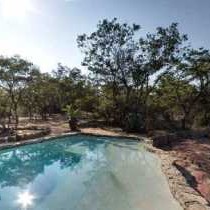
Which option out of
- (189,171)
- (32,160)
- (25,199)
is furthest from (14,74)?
(189,171)

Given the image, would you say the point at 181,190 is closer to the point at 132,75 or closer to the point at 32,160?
the point at 32,160

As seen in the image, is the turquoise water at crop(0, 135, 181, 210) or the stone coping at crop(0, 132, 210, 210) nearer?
the stone coping at crop(0, 132, 210, 210)

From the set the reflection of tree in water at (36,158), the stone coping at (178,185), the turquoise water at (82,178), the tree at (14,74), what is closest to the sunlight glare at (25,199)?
the turquoise water at (82,178)

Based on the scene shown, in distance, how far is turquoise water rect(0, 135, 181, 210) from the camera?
7.79 metres

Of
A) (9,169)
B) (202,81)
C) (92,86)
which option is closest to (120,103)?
(92,86)

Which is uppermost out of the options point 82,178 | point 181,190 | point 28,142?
point 28,142

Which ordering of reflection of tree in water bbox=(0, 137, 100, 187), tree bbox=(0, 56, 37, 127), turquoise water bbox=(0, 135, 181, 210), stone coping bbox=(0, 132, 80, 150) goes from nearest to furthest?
1. turquoise water bbox=(0, 135, 181, 210)
2. reflection of tree in water bbox=(0, 137, 100, 187)
3. stone coping bbox=(0, 132, 80, 150)
4. tree bbox=(0, 56, 37, 127)

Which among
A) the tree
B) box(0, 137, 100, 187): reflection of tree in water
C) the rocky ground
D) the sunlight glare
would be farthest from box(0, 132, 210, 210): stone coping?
the tree

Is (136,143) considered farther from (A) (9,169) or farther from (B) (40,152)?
(A) (9,169)

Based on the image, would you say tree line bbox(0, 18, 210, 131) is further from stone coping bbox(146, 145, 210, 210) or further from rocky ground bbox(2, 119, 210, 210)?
stone coping bbox(146, 145, 210, 210)

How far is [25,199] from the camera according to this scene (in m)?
8.33

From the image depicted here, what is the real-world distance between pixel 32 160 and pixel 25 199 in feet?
16.6

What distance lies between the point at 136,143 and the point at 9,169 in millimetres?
7612

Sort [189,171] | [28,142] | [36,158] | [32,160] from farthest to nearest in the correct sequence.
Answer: [28,142], [36,158], [32,160], [189,171]
